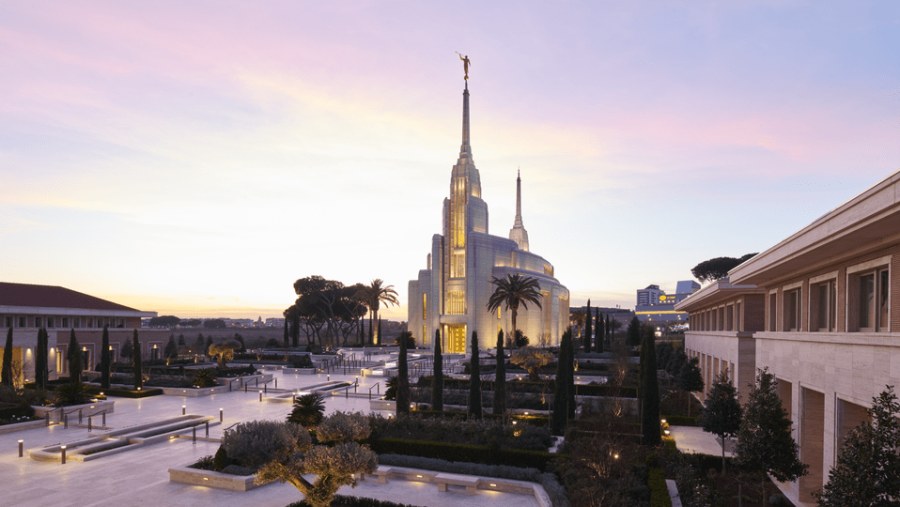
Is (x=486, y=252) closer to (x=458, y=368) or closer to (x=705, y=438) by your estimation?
(x=458, y=368)

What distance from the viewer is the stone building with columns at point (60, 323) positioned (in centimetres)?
4422

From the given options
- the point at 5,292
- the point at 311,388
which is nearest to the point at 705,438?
the point at 311,388

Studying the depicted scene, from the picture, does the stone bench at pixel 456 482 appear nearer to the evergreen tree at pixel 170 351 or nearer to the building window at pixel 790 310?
the building window at pixel 790 310

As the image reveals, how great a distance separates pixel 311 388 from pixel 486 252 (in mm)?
41698

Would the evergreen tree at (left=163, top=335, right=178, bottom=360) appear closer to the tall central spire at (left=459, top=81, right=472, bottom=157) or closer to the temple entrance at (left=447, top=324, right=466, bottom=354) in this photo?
the temple entrance at (left=447, top=324, right=466, bottom=354)

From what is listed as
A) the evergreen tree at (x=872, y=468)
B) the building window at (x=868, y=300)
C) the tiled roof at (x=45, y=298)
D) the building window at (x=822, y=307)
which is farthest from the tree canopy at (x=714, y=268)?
the evergreen tree at (x=872, y=468)

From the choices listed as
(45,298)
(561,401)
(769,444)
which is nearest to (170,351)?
(45,298)

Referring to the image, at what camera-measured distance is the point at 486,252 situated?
3068 inches

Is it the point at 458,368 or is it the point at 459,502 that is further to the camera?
the point at 458,368

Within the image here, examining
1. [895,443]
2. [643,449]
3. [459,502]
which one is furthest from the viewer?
[643,449]

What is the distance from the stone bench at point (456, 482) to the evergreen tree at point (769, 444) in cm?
749

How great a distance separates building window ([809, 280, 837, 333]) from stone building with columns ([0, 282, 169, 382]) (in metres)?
46.4

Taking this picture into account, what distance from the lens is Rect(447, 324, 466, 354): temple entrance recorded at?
78250mm

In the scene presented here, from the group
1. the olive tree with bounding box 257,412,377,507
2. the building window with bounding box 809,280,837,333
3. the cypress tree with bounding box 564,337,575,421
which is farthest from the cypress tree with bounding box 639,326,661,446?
the olive tree with bounding box 257,412,377,507
